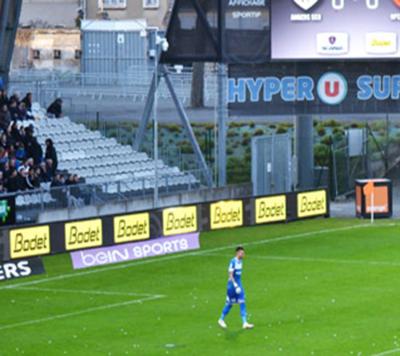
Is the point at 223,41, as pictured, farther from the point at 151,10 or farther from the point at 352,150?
the point at 151,10

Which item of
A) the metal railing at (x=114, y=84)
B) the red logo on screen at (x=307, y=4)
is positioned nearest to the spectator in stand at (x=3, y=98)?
the red logo on screen at (x=307, y=4)

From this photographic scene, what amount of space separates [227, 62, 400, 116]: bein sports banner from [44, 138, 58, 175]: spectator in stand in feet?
23.2

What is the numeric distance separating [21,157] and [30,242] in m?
10.7

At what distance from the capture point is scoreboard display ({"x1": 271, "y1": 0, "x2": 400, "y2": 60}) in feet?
181

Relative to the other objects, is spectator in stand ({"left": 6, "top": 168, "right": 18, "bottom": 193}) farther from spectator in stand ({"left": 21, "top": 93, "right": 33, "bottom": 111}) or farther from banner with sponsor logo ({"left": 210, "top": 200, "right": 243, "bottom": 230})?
spectator in stand ({"left": 21, "top": 93, "right": 33, "bottom": 111})

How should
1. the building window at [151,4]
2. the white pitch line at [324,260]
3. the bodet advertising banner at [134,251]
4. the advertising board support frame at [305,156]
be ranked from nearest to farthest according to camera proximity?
the bodet advertising banner at [134,251]
the white pitch line at [324,260]
the advertising board support frame at [305,156]
the building window at [151,4]

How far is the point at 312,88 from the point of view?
187 ft

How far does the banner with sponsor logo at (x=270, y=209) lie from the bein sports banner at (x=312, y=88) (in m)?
4.77

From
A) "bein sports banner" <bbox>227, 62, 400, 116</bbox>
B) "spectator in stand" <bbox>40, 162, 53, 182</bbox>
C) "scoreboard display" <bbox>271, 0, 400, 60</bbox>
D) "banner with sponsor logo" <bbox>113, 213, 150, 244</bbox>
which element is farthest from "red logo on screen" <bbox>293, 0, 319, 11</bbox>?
"banner with sponsor logo" <bbox>113, 213, 150, 244</bbox>

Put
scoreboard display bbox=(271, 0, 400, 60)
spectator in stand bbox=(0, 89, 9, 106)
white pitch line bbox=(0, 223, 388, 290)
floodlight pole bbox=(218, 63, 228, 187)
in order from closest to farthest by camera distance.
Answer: white pitch line bbox=(0, 223, 388, 290)
spectator in stand bbox=(0, 89, 9, 106)
scoreboard display bbox=(271, 0, 400, 60)
floodlight pole bbox=(218, 63, 228, 187)

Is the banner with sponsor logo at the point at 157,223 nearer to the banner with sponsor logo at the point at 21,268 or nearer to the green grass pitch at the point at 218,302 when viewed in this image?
the banner with sponsor logo at the point at 21,268

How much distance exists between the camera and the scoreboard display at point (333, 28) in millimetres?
55219

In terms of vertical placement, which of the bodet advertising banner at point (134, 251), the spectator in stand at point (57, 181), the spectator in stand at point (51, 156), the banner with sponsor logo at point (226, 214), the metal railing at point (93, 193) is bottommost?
the bodet advertising banner at point (134, 251)

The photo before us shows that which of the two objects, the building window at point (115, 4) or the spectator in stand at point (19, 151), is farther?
the building window at point (115, 4)
